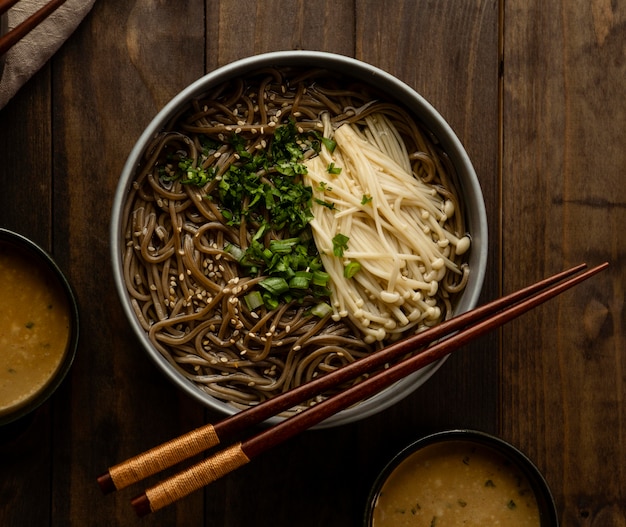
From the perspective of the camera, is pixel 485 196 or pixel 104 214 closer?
pixel 104 214

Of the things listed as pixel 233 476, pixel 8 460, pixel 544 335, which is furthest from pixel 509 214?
pixel 8 460

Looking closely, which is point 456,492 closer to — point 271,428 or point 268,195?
point 271,428

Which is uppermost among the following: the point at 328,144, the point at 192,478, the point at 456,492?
the point at 328,144

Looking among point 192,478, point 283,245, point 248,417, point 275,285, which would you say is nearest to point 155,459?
point 192,478

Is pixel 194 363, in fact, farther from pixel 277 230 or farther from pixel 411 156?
pixel 411 156

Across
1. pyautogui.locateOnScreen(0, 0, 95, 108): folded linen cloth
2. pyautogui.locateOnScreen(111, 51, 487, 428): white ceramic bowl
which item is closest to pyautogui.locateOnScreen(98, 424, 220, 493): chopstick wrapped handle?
pyautogui.locateOnScreen(111, 51, 487, 428): white ceramic bowl

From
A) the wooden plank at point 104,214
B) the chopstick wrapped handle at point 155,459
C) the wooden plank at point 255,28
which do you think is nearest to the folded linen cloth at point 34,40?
the wooden plank at point 104,214
